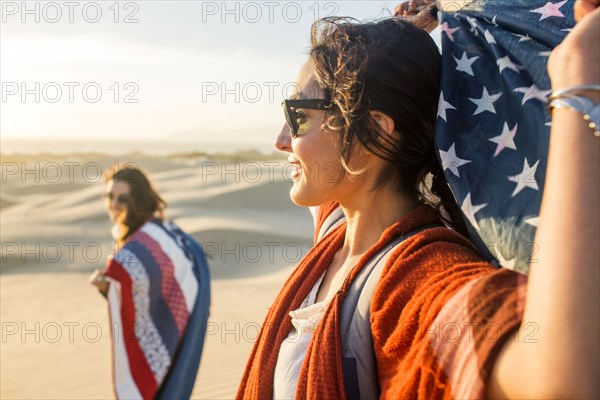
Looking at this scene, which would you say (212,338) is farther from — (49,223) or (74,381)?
(49,223)

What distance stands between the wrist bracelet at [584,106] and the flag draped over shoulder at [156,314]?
5.15m

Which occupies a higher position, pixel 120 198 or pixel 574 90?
pixel 574 90

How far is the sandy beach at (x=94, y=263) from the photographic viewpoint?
33.2ft

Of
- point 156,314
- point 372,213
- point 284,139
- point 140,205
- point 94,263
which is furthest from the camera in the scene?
point 94,263

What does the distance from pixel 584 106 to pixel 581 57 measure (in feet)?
0.28

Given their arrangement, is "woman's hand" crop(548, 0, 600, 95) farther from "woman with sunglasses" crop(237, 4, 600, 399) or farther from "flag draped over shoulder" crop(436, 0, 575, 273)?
"flag draped over shoulder" crop(436, 0, 575, 273)

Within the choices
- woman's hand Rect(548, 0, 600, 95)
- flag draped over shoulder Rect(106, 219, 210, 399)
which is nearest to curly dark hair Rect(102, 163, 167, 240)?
flag draped over shoulder Rect(106, 219, 210, 399)

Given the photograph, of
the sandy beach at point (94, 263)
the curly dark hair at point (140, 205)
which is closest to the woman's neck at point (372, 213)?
the sandy beach at point (94, 263)

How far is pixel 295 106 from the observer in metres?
2.26

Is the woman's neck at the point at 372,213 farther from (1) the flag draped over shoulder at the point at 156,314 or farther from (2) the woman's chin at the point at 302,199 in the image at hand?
(1) the flag draped over shoulder at the point at 156,314

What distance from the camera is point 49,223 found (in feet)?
75.6

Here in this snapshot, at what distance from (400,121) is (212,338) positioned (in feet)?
31.6

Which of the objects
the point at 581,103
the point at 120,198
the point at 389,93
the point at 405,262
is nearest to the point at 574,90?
the point at 581,103

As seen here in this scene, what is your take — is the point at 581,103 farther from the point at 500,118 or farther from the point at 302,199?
the point at 302,199
